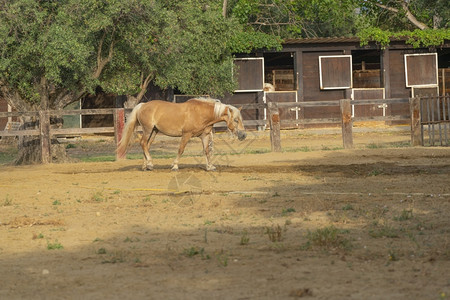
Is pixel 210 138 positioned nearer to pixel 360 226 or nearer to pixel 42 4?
pixel 42 4

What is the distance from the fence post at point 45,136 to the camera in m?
18.9

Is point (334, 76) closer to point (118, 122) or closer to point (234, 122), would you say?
point (118, 122)

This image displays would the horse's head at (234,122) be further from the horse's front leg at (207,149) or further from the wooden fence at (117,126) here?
the wooden fence at (117,126)

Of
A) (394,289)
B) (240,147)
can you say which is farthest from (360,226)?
(240,147)

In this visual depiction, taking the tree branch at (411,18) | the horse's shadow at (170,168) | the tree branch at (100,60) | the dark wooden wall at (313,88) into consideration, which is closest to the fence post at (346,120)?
the horse's shadow at (170,168)

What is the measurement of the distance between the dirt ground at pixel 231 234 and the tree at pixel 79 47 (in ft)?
11.8

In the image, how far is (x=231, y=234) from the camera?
27.0 ft

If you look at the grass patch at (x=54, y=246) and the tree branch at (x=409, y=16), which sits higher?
the tree branch at (x=409, y=16)

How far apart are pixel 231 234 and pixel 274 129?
12258 millimetres

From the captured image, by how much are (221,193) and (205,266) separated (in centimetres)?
524

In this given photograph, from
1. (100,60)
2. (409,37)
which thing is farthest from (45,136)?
(409,37)

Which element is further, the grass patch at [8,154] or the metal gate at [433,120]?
the grass patch at [8,154]

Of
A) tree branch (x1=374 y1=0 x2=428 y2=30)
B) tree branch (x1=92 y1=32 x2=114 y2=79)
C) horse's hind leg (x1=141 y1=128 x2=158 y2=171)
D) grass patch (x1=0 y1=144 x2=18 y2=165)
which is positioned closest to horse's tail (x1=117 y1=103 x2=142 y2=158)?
horse's hind leg (x1=141 y1=128 x2=158 y2=171)

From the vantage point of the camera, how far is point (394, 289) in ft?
18.4
